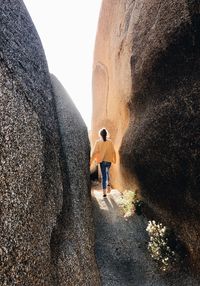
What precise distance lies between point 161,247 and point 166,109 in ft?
14.1

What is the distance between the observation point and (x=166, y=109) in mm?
11117

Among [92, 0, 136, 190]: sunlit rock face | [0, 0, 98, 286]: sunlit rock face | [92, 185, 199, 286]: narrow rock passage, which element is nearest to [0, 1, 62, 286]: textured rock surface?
[0, 0, 98, 286]: sunlit rock face

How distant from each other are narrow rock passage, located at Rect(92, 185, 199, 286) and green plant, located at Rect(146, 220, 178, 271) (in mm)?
272

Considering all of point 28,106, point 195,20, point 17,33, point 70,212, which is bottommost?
point 70,212

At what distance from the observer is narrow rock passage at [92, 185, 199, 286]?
33.2ft

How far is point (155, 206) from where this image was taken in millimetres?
12508

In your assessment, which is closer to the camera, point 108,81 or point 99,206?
point 99,206

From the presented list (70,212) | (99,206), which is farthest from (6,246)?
(99,206)

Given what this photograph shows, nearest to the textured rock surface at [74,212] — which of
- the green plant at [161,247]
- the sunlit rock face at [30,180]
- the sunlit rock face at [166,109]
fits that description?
the sunlit rock face at [30,180]

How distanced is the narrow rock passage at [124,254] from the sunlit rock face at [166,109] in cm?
97

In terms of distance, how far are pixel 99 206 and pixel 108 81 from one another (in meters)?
10.9

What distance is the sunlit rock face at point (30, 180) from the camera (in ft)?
17.8

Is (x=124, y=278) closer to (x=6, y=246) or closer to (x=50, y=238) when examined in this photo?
(x=50, y=238)

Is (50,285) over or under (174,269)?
over
